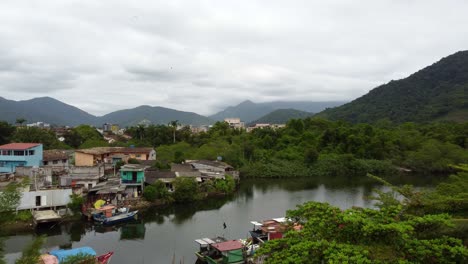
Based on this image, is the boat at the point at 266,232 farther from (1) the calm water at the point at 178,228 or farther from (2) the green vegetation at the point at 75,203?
(2) the green vegetation at the point at 75,203

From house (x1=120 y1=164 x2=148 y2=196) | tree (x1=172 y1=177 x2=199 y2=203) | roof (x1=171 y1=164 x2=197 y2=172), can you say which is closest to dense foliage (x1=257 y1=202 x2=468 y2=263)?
tree (x1=172 y1=177 x2=199 y2=203)

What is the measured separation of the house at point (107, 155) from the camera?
103ft

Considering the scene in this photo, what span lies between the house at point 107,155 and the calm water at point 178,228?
12.1 metres

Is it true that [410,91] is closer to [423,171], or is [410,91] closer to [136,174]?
[423,171]

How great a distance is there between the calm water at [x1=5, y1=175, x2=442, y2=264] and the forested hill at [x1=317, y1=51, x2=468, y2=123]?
52.2 m

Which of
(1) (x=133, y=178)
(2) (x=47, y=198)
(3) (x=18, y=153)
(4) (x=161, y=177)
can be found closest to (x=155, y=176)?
(4) (x=161, y=177)

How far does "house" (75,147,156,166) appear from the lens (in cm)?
3153

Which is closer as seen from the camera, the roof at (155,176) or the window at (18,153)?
the roof at (155,176)

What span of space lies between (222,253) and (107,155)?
80.2ft

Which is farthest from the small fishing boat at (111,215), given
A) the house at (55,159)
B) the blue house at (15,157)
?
the house at (55,159)

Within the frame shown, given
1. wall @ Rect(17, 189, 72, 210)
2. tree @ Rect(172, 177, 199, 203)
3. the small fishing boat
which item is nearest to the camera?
wall @ Rect(17, 189, 72, 210)

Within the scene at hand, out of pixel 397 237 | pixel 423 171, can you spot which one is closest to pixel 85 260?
pixel 397 237

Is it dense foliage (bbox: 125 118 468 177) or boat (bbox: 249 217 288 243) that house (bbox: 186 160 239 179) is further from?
boat (bbox: 249 217 288 243)

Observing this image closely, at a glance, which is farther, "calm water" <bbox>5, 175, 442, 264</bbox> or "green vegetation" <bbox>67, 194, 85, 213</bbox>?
"green vegetation" <bbox>67, 194, 85, 213</bbox>
